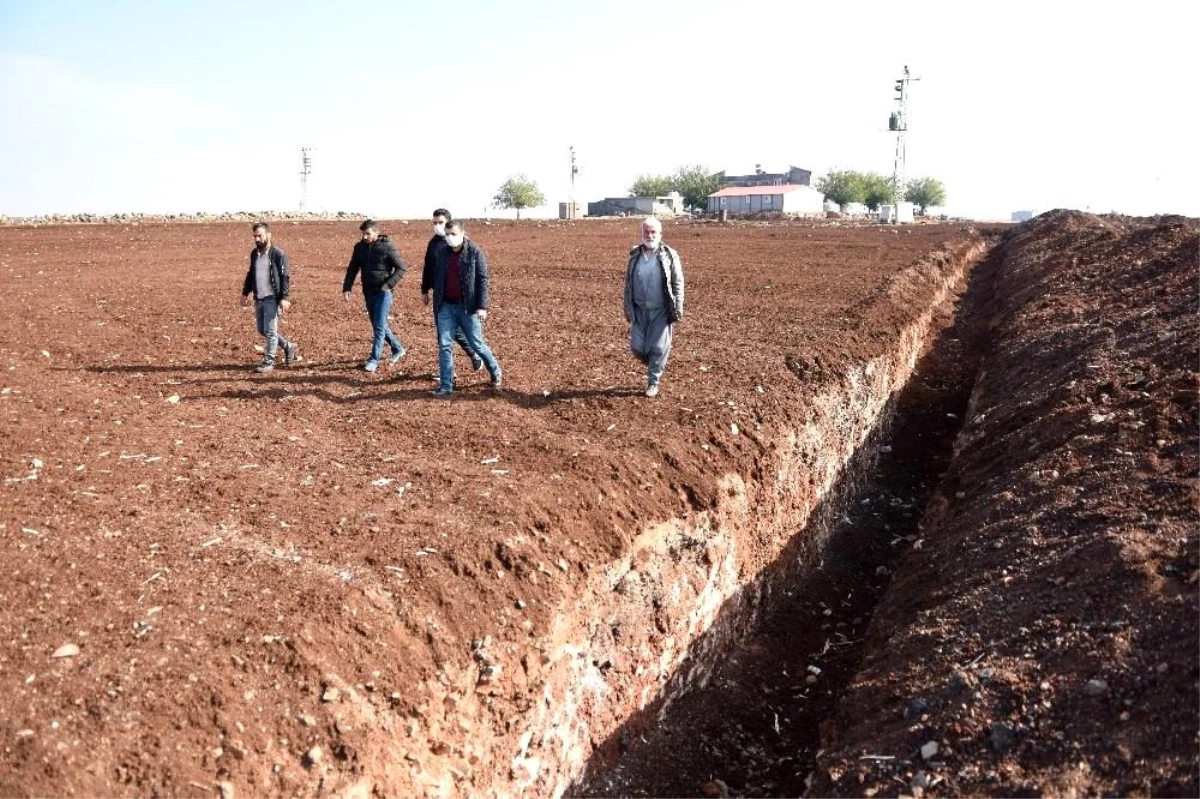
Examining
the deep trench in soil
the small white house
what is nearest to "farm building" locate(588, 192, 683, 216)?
the small white house

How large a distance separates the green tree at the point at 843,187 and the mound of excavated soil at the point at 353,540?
9614 centimetres

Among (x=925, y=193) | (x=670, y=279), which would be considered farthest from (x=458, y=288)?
(x=925, y=193)

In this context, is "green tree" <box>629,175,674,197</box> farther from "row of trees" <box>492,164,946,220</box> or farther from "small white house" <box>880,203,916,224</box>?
"small white house" <box>880,203,916,224</box>

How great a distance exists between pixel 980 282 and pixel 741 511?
21.8m

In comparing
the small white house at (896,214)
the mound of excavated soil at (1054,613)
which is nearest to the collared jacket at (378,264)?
the mound of excavated soil at (1054,613)

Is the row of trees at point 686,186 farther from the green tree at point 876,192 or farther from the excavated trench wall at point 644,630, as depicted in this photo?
the excavated trench wall at point 644,630

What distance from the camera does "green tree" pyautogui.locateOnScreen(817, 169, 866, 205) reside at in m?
103

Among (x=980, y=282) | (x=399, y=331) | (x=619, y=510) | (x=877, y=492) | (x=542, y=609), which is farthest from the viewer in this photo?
(x=980, y=282)

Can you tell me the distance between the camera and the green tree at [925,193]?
111438 mm

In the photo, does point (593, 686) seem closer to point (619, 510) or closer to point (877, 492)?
point (619, 510)

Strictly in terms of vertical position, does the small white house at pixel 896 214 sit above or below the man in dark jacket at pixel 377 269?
above

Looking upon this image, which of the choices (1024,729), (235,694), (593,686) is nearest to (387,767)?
(235,694)

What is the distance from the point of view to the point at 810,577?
32.0 ft

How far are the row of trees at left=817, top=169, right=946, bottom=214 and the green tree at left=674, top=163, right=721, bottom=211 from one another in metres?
A: 13.5
